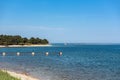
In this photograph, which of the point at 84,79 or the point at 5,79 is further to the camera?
the point at 84,79

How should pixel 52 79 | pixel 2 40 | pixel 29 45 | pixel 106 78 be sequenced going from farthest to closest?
pixel 29 45, pixel 2 40, pixel 106 78, pixel 52 79

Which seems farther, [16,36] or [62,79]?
[16,36]

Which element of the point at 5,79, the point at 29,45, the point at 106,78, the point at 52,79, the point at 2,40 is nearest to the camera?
the point at 5,79

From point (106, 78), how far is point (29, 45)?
557 ft

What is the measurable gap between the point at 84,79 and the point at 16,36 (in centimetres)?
16238

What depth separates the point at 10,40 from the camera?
185 m

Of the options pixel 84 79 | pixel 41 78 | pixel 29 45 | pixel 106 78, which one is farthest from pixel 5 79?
pixel 29 45

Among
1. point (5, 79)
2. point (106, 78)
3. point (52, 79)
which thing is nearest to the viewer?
point (5, 79)

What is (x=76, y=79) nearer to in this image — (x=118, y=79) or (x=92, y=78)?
(x=92, y=78)

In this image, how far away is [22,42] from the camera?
634 ft

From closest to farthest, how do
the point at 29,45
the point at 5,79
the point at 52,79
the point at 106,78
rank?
the point at 5,79 → the point at 52,79 → the point at 106,78 → the point at 29,45

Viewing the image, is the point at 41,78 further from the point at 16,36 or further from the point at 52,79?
the point at 16,36

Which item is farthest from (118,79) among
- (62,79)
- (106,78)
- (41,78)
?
(41,78)

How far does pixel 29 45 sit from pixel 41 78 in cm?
17080
